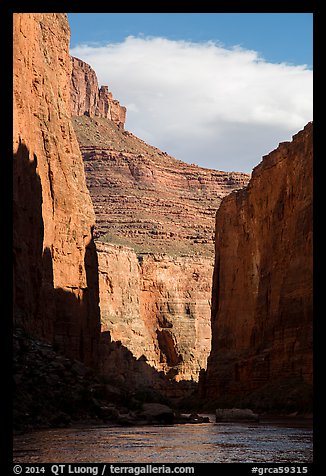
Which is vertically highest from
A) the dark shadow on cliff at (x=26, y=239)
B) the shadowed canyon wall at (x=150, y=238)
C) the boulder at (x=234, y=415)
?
the shadowed canyon wall at (x=150, y=238)

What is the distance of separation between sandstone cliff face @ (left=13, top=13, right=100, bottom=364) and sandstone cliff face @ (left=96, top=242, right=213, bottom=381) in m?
44.7

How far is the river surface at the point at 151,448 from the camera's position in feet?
46.3

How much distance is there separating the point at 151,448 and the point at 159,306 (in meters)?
98.2

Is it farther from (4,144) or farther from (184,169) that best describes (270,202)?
(184,169)

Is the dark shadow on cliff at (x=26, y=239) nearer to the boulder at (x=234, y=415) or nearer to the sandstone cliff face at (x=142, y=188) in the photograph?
the boulder at (x=234, y=415)

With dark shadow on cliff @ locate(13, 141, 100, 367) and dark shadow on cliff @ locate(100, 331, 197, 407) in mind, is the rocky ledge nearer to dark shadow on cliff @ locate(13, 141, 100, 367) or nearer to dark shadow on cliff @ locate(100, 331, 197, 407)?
dark shadow on cliff @ locate(13, 141, 100, 367)

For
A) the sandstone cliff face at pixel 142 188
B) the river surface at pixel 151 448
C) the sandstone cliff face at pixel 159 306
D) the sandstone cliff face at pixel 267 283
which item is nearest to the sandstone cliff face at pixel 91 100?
the sandstone cliff face at pixel 142 188

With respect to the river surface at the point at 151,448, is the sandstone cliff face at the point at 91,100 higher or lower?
higher

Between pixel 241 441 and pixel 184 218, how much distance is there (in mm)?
131305

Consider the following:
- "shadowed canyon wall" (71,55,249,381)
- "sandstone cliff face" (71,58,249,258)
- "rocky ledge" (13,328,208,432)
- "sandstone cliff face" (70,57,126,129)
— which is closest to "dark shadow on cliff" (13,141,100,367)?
"rocky ledge" (13,328,208,432)

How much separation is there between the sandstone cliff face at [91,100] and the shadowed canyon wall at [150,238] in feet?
0.68

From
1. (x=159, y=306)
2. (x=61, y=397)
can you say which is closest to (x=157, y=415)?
(x=61, y=397)
